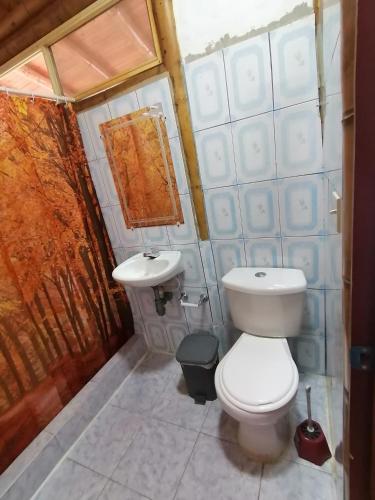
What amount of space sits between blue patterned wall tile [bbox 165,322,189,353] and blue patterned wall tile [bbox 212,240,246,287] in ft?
1.86

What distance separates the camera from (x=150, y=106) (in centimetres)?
140

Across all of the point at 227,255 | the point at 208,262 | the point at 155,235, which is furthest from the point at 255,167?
the point at 155,235

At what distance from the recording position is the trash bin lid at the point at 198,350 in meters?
1.47

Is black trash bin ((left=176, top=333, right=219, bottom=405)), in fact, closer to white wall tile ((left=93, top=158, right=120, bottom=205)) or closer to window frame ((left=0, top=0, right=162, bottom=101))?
white wall tile ((left=93, top=158, right=120, bottom=205))

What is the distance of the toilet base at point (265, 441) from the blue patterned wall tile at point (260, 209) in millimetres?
931

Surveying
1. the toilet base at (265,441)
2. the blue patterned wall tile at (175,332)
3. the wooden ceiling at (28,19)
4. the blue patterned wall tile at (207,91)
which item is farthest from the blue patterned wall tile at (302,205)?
the wooden ceiling at (28,19)

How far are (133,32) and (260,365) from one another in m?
1.90

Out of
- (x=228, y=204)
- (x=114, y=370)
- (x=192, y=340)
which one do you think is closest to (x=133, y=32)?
(x=228, y=204)

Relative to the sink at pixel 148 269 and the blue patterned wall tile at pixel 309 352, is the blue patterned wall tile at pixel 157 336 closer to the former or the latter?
the sink at pixel 148 269

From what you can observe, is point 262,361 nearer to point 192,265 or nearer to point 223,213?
point 192,265

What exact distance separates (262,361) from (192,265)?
0.70 meters

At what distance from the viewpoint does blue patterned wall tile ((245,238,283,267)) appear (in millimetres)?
1390

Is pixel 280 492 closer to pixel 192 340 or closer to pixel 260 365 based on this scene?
pixel 260 365

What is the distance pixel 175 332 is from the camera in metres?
1.91
